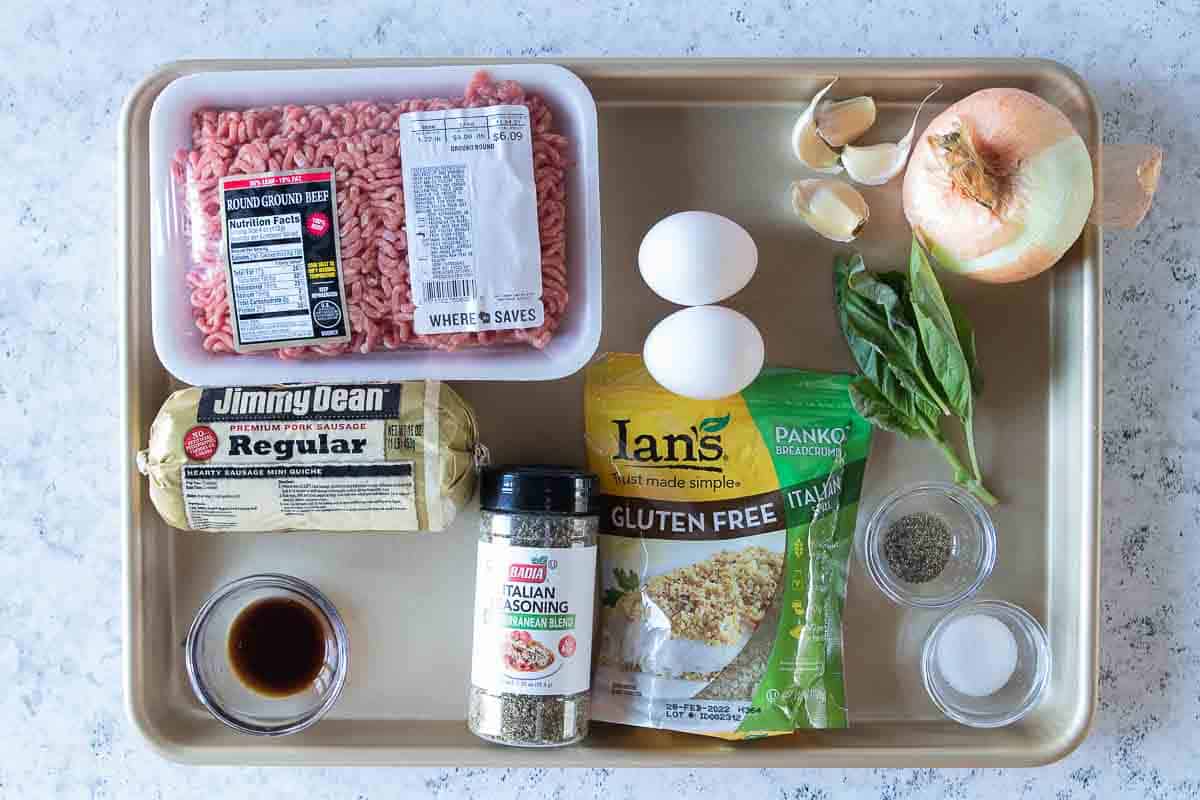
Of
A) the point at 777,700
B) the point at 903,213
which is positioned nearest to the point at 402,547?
the point at 777,700

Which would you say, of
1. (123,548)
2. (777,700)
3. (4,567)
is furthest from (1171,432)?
(4,567)

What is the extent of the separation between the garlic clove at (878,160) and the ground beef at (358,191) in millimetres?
303

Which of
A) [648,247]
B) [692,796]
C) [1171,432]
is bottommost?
[692,796]

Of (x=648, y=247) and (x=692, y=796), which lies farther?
(x=692, y=796)

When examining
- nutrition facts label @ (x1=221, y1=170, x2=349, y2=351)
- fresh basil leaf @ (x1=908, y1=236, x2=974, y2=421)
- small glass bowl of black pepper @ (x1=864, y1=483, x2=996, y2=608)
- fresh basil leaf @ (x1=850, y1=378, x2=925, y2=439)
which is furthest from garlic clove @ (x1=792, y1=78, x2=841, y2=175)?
nutrition facts label @ (x1=221, y1=170, x2=349, y2=351)

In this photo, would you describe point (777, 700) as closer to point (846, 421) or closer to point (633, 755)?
point (633, 755)

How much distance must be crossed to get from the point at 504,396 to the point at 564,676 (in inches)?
11.6

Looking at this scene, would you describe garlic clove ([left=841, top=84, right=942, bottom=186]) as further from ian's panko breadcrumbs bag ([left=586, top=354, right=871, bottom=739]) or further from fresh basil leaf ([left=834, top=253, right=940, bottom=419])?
ian's panko breadcrumbs bag ([left=586, top=354, right=871, bottom=739])

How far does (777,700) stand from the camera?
1053mm

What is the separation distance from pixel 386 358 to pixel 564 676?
363mm

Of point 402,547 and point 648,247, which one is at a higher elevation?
point 648,247

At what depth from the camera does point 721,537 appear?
1064mm

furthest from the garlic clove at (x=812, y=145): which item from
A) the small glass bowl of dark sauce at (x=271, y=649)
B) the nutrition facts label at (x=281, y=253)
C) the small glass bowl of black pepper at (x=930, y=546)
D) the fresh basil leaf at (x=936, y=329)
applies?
the small glass bowl of dark sauce at (x=271, y=649)

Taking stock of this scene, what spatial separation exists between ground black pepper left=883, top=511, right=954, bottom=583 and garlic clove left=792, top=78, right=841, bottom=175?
15.0 inches
